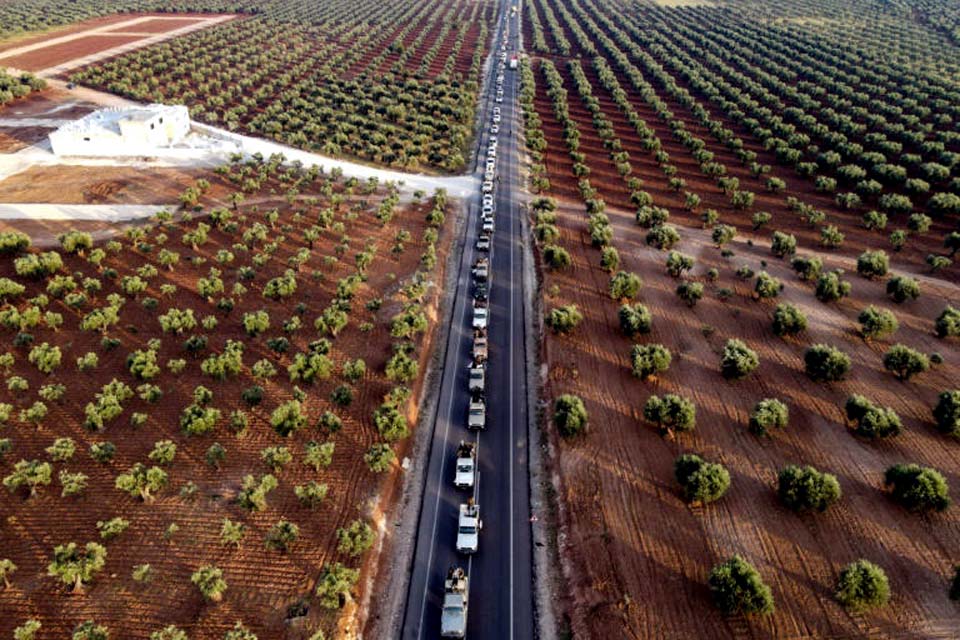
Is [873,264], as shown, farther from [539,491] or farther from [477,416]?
[477,416]

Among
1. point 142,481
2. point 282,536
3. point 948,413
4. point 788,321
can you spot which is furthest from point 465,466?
point 948,413

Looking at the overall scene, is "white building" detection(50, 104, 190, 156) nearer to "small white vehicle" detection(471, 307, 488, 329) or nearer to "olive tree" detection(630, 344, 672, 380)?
"small white vehicle" detection(471, 307, 488, 329)

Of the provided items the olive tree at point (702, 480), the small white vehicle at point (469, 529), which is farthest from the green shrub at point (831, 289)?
the small white vehicle at point (469, 529)

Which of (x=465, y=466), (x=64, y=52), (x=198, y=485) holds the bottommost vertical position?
(x=198, y=485)

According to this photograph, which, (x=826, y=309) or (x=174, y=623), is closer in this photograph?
(x=174, y=623)

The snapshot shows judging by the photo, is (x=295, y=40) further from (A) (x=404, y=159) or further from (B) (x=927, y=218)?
(B) (x=927, y=218)

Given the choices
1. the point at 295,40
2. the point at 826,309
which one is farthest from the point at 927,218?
the point at 295,40
